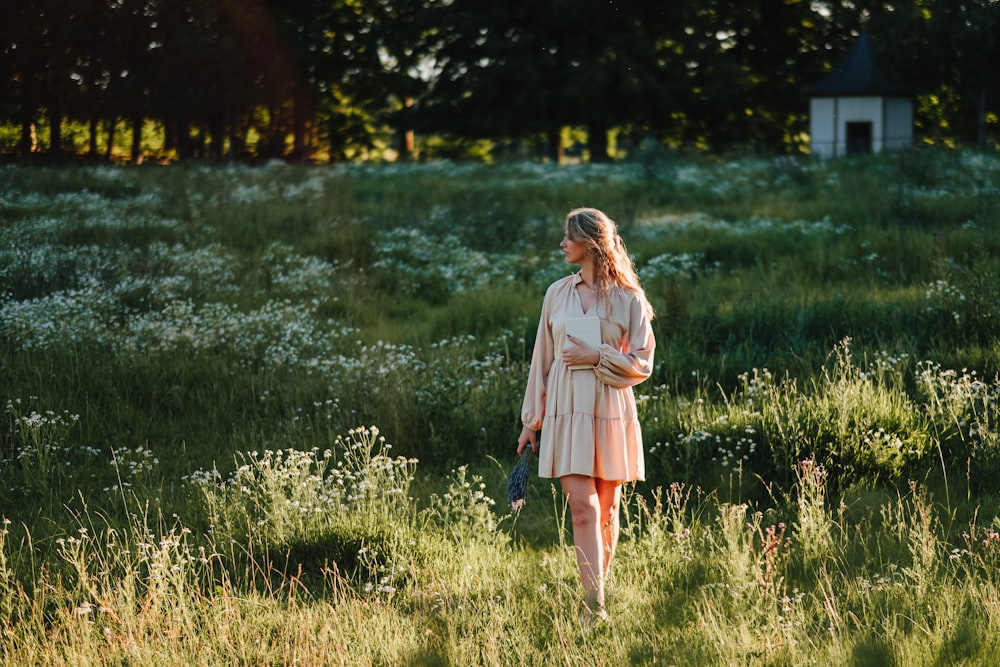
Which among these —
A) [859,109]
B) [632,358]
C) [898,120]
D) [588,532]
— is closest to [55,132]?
[632,358]

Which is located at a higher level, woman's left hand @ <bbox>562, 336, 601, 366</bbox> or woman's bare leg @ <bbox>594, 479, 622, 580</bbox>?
woman's left hand @ <bbox>562, 336, 601, 366</bbox>

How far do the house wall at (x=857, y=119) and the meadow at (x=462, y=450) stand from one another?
79.9 feet

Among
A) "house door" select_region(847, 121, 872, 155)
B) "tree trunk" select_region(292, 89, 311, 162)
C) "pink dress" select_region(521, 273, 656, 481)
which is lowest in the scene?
"pink dress" select_region(521, 273, 656, 481)

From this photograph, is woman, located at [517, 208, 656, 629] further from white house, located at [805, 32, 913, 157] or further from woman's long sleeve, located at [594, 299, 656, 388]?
white house, located at [805, 32, 913, 157]

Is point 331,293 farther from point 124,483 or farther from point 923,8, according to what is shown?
point 923,8

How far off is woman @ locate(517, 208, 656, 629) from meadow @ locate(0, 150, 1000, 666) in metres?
0.34

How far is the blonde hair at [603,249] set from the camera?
478cm

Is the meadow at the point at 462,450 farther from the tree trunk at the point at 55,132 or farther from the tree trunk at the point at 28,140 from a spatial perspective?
the tree trunk at the point at 55,132

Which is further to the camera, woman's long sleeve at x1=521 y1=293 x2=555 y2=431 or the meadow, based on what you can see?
woman's long sleeve at x1=521 y1=293 x2=555 y2=431

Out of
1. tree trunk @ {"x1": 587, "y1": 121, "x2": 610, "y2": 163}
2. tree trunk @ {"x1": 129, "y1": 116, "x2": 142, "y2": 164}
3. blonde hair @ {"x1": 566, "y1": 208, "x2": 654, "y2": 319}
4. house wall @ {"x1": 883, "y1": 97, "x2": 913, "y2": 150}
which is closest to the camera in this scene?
blonde hair @ {"x1": 566, "y1": 208, "x2": 654, "y2": 319}

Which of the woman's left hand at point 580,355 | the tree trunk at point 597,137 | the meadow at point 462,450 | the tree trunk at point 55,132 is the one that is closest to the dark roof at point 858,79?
the tree trunk at point 597,137

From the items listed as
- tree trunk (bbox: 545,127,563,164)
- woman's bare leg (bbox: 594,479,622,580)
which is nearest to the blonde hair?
woman's bare leg (bbox: 594,479,622,580)

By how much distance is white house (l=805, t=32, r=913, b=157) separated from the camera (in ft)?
126

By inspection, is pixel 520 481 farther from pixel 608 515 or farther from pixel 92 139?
pixel 92 139
